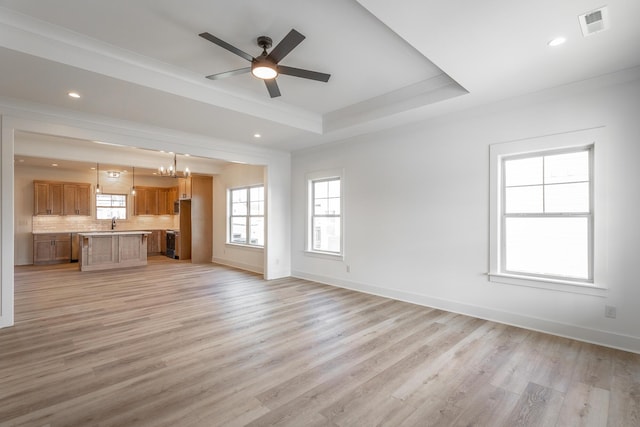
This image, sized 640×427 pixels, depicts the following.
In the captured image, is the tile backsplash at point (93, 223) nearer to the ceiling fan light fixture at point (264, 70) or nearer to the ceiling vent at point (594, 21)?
the ceiling fan light fixture at point (264, 70)

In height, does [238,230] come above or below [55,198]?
below

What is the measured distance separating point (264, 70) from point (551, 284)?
3.87m

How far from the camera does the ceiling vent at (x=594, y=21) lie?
222 cm

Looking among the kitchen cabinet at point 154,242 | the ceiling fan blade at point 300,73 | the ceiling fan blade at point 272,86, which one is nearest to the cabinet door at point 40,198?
the kitchen cabinet at point 154,242

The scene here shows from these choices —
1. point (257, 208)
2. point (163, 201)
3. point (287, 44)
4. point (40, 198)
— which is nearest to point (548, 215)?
point (287, 44)

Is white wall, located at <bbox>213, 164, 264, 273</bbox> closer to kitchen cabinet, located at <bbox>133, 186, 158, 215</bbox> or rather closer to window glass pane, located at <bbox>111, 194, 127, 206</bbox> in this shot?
kitchen cabinet, located at <bbox>133, 186, 158, 215</bbox>

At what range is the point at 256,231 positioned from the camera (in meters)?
7.71

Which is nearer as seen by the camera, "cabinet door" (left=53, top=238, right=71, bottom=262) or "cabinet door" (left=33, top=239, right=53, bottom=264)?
"cabinet door" (left=33, top=239, right=53, bottom=264)

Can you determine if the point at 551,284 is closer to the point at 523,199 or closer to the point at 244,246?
the point at 523,199

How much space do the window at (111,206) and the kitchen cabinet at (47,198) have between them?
1013 mm

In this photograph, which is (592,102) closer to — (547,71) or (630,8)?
(547,71)

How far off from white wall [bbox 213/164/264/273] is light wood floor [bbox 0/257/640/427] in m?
3.07

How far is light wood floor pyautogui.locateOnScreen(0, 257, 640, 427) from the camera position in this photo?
2105mm

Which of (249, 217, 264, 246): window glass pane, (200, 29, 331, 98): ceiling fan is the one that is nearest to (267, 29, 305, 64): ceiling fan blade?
(200, 29, 331, 98): ceiling fan
